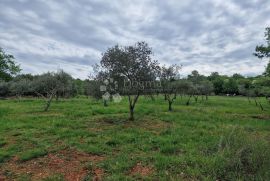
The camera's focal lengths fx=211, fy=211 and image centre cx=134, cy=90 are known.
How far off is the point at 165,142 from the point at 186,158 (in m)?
2.02

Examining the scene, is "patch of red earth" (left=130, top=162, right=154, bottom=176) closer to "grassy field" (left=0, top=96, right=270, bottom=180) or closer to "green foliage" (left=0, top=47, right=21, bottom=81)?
"grassy field" (left=0, top=96, right=270, bottom=180)

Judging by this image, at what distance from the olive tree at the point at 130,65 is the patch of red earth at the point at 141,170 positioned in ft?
27.3

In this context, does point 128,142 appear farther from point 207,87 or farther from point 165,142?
point 207,87

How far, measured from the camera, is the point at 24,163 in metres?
6.75

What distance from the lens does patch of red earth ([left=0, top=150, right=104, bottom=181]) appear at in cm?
589

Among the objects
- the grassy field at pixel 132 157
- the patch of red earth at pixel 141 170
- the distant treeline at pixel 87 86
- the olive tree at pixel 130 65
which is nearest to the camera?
the grassy field at pixel 132 157

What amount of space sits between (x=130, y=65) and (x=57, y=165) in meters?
8.44

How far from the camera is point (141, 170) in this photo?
606 cm

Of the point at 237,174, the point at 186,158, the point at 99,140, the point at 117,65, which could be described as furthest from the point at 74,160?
the point at 117,65

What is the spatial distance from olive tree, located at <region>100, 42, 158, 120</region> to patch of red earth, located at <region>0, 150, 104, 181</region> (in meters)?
7.33

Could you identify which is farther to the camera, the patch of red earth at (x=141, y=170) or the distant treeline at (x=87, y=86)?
the distant treeline at (x=87, y=86)

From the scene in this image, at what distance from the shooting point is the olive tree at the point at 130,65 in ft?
44.8

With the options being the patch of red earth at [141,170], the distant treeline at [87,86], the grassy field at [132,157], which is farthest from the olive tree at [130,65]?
the patch of red earth at [141,170]

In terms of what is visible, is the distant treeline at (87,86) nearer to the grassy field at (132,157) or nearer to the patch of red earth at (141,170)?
the grassy field at (132,157)
